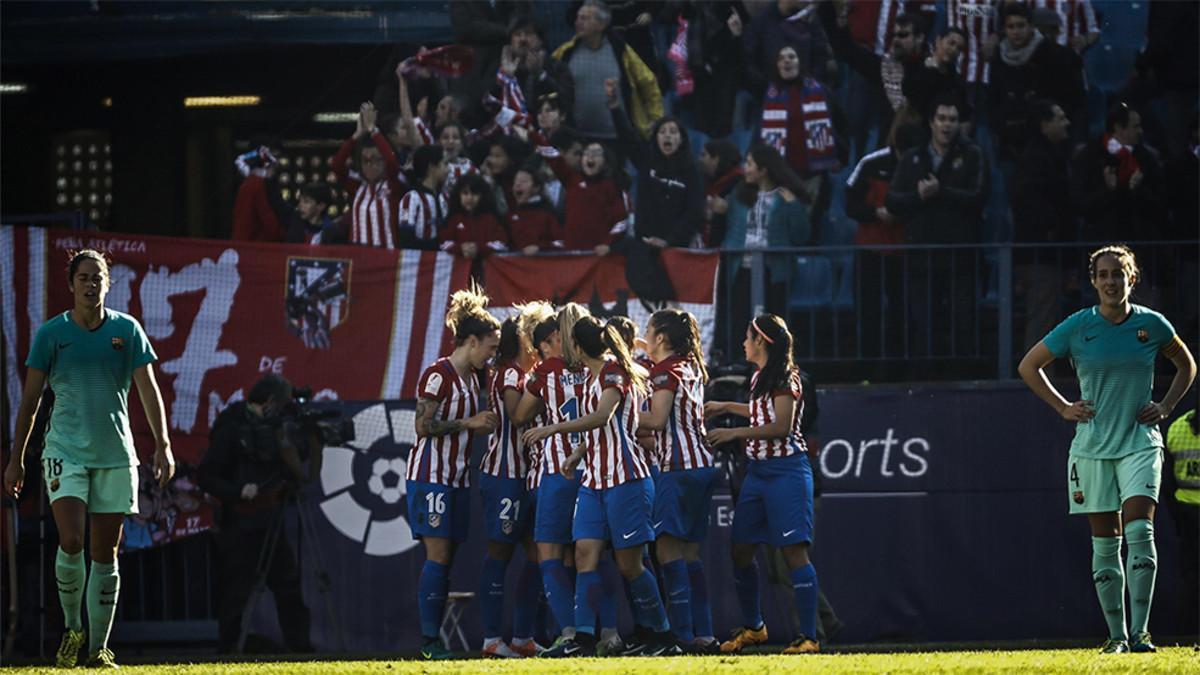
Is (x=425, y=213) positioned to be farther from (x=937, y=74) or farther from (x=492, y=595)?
(x=492, y=595)

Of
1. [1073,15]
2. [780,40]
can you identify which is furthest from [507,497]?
[1073,15]

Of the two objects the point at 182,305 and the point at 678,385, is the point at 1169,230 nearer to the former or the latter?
the point at 678,385

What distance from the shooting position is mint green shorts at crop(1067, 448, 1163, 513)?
910 centimetres

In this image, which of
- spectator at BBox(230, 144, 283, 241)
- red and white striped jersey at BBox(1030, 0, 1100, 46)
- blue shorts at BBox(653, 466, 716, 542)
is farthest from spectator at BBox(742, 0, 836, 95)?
blue shorts at BBox(653, 466, 716, 542)

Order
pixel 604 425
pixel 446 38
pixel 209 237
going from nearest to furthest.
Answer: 1. pixel 604 425
2. pixel 446 38
3. pixel 209 237

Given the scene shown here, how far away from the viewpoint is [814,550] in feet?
46.0

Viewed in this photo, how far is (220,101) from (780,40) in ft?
16.2

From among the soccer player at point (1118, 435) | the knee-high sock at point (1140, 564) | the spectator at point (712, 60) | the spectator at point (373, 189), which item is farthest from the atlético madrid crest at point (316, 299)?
the knee-high sock at point (1140, 564)

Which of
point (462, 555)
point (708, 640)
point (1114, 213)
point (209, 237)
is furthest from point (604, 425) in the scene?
point (209, 237)

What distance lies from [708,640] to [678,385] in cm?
145

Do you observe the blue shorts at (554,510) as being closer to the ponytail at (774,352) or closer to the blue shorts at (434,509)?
the blue shorts at (434,509)

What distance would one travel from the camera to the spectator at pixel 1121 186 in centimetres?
1477

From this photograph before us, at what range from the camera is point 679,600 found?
35.6ft

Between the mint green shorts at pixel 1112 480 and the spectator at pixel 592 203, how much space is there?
235 inches
